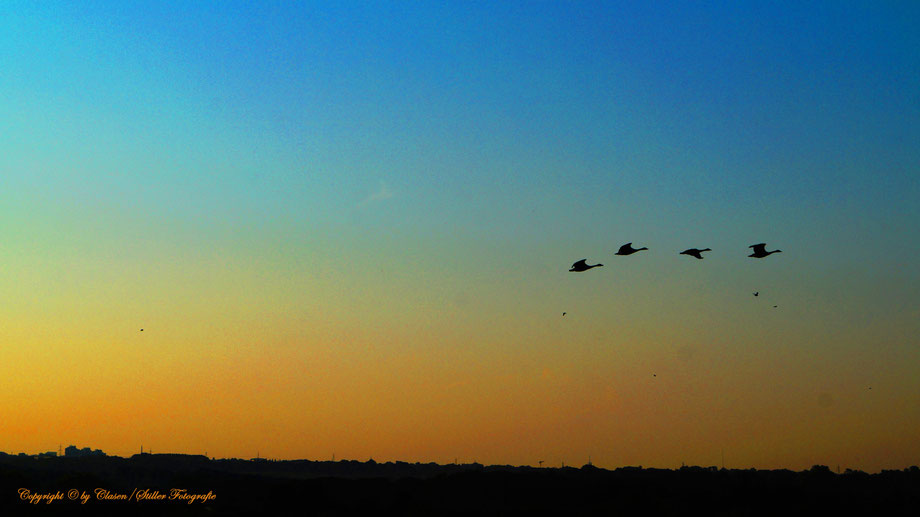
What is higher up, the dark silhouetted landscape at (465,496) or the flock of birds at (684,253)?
the flock of birds at (684,253)

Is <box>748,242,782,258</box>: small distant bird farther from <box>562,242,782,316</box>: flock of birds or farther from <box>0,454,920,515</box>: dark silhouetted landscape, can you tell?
<box>0,454,920,515</box>: dark silhouetted landscape

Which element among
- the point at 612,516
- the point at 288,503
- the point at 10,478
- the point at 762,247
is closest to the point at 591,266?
the point at 762,247

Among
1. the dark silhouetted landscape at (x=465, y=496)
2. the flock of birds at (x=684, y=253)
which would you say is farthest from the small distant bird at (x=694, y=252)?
the dark silhouetted landscape at (x=465, y=496)

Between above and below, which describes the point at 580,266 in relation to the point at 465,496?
above

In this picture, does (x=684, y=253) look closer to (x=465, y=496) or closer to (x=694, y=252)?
(x=694, y=252)

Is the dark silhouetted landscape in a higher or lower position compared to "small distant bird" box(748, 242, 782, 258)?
lower

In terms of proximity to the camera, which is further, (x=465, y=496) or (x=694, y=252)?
(x=465, y=496)

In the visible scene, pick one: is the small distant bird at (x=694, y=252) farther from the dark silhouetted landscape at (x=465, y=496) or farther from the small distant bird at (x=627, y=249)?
the dark silhouetted landscape at (x=465, y=496)

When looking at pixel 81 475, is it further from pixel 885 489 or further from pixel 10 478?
pixel 885 489

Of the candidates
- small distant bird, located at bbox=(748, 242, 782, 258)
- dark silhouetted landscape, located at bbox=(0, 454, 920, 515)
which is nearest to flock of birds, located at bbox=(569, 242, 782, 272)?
small distant bird, located at bbox=(748, 242, 782, 258)

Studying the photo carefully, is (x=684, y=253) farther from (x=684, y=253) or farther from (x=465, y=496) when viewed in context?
(x=465, y=496)

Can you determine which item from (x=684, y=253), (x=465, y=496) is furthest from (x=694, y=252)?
(x=465, y=496)

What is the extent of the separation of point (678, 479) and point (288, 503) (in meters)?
49.0

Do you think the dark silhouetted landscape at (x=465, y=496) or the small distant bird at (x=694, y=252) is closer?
the small distant bird at (x=694, y=252)
